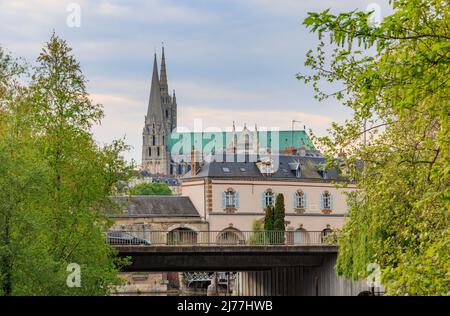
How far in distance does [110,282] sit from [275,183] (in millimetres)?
58353

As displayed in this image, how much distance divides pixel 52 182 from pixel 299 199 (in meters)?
60.9

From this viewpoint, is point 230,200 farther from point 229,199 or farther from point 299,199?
point 299,199

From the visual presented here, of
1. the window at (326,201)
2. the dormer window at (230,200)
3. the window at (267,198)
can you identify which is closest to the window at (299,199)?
the window at (326,201)

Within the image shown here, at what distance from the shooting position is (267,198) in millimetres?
91812

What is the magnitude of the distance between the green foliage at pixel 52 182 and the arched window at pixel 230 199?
5181cm

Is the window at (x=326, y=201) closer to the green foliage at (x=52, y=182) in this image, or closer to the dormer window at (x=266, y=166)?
the dormer window at (x=266, y=166)

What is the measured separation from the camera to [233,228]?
3538 inches

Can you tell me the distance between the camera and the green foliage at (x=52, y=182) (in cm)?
2900

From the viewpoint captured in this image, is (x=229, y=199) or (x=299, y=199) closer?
(x=229, y=199)

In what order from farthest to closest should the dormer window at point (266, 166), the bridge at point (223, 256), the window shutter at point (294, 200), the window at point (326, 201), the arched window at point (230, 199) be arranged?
the window at point (326, 201) < the window shutter at point (294, 200) < the dormer window at point (266, 166) < the arched window at point (230, 199) < the bridge at point (223, 256)

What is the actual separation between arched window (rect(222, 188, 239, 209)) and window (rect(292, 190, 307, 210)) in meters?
5.74

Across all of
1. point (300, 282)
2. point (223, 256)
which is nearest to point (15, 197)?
point (223, 256)

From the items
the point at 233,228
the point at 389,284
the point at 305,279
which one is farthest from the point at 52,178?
the point at 233,228

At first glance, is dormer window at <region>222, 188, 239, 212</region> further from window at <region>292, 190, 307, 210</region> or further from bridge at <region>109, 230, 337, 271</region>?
bridge at <region>109, 230, 337, 271</region>
